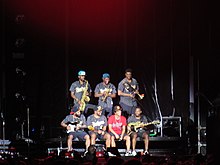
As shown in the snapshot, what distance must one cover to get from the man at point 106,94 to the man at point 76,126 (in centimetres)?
77

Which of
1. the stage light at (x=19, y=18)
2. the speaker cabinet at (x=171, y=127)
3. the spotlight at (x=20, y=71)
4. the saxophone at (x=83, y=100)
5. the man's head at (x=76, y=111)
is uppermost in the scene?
the stage light at (x=19, y=18)

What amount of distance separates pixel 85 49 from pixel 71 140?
4119 millimetres

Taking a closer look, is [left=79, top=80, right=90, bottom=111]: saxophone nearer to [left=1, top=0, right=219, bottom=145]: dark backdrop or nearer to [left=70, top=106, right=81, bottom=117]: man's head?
[left=70, top=106, right=81, bottom=117]: man's head

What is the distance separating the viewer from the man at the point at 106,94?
1767 cm

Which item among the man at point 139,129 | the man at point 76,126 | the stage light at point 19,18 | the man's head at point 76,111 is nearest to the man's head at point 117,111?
the man at point 139,129

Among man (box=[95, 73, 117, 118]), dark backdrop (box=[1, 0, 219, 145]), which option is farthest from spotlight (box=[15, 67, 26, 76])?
man (box=[95, 73, 117, 118])

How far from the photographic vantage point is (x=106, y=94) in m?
17.6

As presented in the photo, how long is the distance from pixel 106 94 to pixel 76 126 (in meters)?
1.36

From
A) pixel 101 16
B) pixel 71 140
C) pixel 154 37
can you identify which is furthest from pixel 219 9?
pixel 71 140

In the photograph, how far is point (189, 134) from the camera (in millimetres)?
18297

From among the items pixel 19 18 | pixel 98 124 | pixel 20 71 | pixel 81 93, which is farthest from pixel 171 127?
pixel 19 18

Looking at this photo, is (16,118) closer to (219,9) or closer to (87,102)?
(87,102)

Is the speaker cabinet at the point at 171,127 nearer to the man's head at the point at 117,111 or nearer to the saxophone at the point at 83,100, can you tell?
the man's head at the point at 117,111

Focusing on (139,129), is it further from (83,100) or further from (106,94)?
(83,100)
